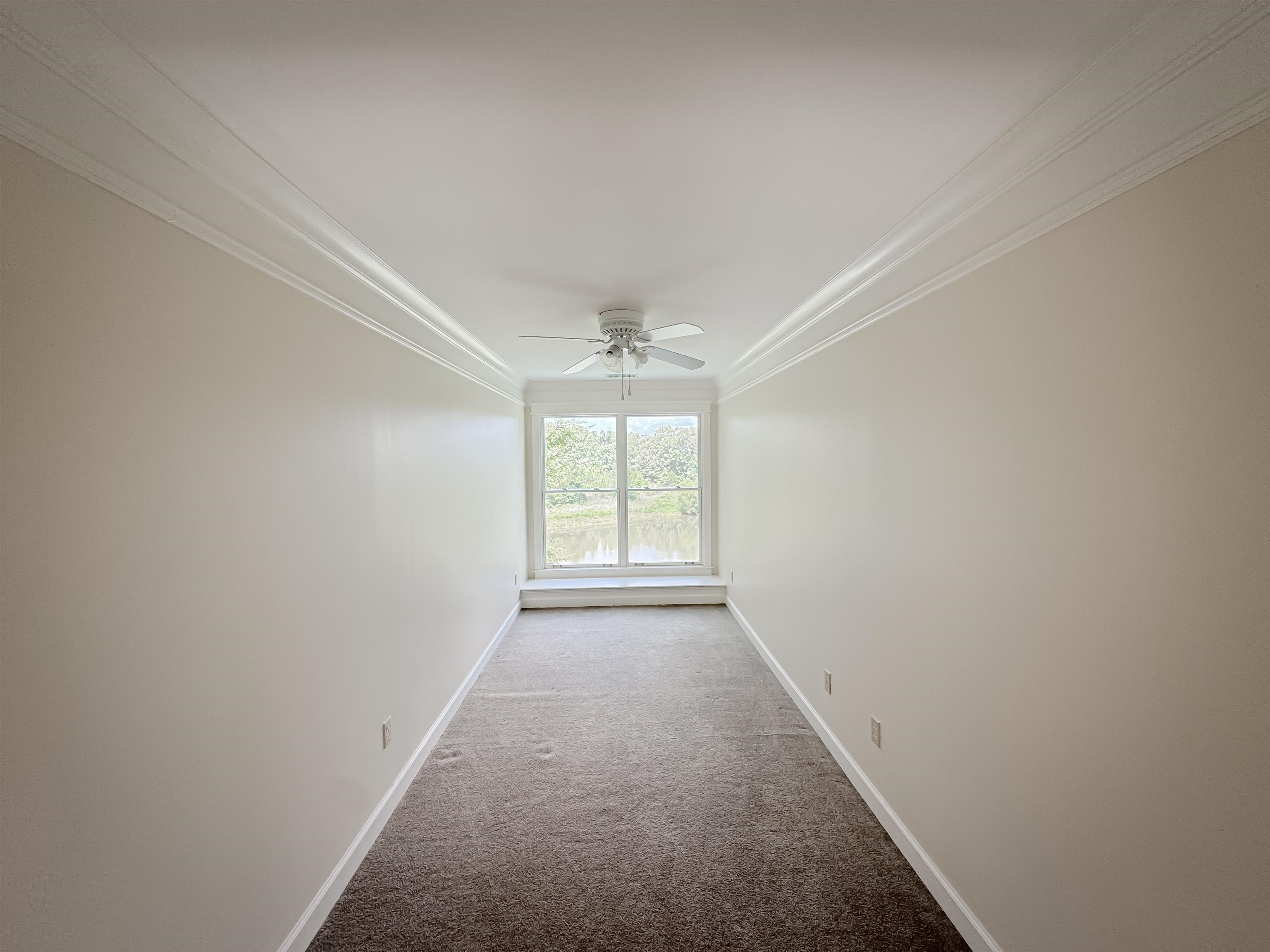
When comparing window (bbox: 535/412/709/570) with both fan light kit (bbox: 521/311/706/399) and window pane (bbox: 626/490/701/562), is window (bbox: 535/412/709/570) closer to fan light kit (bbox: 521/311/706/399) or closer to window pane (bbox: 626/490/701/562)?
window pane (bbox: 626/490/701/562)

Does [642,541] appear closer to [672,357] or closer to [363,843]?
[672,357]

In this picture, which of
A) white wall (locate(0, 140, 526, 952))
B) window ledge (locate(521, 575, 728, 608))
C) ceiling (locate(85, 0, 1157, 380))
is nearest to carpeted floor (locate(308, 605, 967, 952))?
white wall (locate(0, 140, 526, 952))

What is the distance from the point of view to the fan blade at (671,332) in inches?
110

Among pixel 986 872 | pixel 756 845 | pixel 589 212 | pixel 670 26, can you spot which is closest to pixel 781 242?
pixel 589 212

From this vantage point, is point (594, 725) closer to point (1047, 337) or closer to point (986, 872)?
point (986, 872)

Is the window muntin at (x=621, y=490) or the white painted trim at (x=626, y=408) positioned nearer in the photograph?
the white painted trim at (x=626, y=408)

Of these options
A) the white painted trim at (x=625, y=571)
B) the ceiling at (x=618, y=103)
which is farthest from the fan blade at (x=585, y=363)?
the white painted trim at (x=625, y=571)

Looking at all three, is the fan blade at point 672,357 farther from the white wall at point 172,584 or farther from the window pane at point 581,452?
the window pane at point 581,452

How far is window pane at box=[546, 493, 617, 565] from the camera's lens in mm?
6219

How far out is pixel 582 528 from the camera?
6250mm

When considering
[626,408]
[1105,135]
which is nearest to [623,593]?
[626,408]

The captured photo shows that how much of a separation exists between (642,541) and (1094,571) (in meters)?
5.15

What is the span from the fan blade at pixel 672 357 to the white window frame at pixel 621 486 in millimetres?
2539

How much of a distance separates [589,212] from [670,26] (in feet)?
2.67
